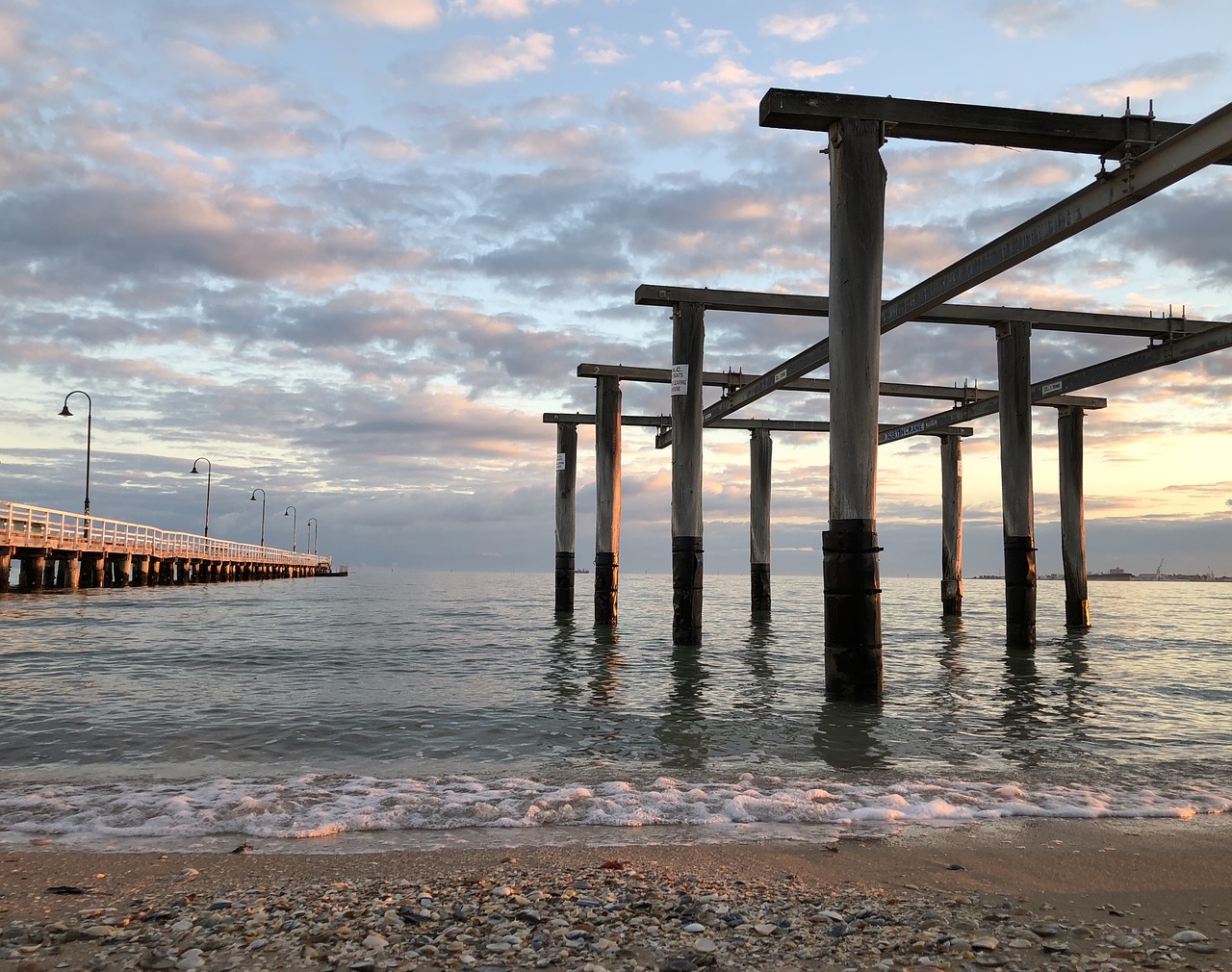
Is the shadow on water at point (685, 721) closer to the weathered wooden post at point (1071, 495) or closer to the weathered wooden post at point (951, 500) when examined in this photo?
the weathered wooden post at point (1071, 495)

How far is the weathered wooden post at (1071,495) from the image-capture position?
24891 millimetres

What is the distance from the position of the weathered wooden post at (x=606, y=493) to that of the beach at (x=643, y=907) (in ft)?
62.5

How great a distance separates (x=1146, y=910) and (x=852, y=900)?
1450 millimetres

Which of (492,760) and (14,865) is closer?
(14,865)

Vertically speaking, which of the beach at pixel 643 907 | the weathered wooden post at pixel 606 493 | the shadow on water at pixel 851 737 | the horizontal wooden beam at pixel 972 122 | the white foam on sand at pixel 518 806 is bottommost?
the shadow on water at pixel 851 737

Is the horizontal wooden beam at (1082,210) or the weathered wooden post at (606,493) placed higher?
the horizontal wooden beam at (1082,210)

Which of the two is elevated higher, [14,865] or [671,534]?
[671,534]

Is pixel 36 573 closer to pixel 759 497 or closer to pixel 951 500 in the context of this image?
pixel 759 497

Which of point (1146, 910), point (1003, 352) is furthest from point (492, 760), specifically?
point (1003, 352)

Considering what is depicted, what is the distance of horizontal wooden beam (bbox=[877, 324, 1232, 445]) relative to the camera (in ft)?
56.5

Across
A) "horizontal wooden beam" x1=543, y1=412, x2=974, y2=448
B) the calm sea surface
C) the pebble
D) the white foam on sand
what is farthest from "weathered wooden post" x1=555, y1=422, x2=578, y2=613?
the pebble

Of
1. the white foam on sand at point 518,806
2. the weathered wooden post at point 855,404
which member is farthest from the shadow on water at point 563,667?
the white foam on sand at point 518,806

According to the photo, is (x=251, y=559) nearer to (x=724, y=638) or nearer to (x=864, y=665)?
(x=724, y=638)

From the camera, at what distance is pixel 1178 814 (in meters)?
6.27
